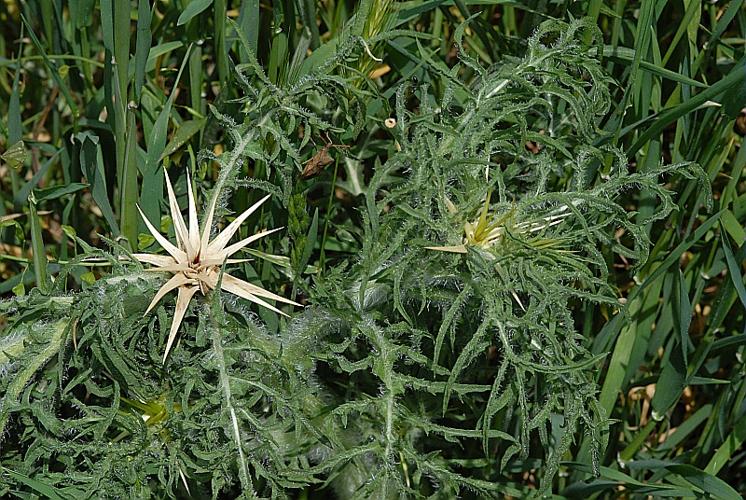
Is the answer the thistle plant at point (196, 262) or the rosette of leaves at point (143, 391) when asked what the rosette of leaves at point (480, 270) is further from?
the thistle plant at point (196, 262)

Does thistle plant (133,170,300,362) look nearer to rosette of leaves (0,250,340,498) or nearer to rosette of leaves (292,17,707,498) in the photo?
rosette of leaves (0,250,340,498)

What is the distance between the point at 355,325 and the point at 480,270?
35 cm

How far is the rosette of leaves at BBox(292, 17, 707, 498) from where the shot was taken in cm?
190

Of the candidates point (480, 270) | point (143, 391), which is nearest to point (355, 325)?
point (480, 270)

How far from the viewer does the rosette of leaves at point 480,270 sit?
190cm

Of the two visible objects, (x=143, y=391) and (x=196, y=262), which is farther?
(x=143, y=391)

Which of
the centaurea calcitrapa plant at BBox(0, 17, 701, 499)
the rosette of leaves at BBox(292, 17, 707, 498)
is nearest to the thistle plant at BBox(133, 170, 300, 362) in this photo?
the centaurea calcitrapa plant at BBox(0, 17, 701, 499)

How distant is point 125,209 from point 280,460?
818 mm

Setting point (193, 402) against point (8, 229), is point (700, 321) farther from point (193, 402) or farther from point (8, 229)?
point (8, 229)

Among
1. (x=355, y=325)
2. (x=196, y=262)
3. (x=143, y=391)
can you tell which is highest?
(x=196, y=262)

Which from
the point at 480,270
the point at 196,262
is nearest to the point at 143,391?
the point at 196,262

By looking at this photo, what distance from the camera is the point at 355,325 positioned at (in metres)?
2.05

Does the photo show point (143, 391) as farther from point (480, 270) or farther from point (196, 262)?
point (480, 270)

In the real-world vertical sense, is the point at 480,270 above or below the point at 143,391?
above
